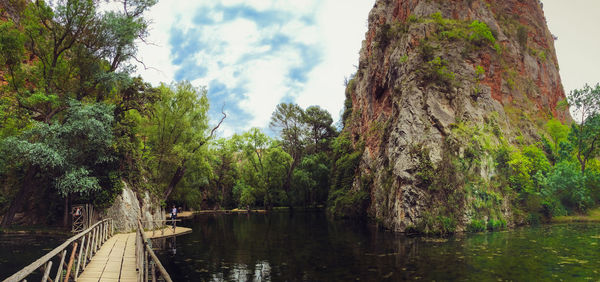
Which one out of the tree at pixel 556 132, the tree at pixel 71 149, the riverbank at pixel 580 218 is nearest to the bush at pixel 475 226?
the riverbank at pixel 580 218

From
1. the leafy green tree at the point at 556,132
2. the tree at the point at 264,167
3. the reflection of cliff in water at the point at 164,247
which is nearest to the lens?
the reflection of cliff in water at the point at 164,247

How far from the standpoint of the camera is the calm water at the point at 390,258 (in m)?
14.2

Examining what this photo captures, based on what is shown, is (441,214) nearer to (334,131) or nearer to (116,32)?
(116,32)

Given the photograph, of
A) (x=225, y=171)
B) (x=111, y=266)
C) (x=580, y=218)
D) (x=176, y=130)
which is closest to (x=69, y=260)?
(x=111, y=266)

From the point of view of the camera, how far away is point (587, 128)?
39781mm

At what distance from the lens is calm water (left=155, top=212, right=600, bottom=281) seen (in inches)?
561

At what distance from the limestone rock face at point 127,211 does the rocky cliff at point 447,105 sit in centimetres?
2371

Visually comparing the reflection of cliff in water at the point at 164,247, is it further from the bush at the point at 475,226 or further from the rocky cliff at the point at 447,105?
the bush at the point at 475,226

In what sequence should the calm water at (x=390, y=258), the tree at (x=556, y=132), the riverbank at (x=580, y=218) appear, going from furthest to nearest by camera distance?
1. the tree at (x=556, y=132)
2. the riverbank at (x=580, y=218)
3. the calm water at (x=390, y=258)

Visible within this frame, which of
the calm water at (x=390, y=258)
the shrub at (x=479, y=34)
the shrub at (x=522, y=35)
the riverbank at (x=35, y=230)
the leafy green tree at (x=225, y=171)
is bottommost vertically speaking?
the calm water at (x=390, y=258)

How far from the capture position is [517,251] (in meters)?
18.5

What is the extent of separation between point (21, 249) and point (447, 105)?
3877cm

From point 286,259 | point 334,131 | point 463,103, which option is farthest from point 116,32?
point 334,131

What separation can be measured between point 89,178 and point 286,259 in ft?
59.3
